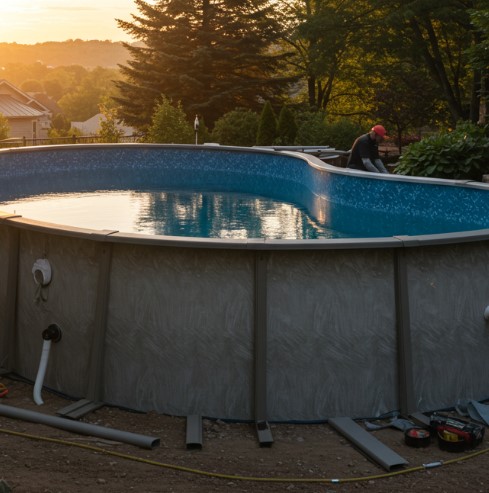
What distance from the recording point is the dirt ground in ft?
16.5

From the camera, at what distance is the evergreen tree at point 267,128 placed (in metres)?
30.3

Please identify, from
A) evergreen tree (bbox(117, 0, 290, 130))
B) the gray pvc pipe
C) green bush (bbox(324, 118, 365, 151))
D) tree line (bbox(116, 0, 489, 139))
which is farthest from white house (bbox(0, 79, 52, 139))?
the gray pvc pipe

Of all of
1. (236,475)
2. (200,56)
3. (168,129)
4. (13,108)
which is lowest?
(236,475)

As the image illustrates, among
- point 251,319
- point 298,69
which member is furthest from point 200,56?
point 251,319

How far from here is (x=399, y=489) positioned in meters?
5.12

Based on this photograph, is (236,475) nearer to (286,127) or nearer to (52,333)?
(52,333)

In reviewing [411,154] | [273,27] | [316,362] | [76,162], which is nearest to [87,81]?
[273,27]

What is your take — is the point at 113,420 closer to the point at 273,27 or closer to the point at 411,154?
the point at 411,154

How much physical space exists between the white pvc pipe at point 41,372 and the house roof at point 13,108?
75280 millimetres

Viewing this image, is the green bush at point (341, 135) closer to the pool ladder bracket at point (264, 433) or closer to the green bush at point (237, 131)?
the green bush at point (237, 131)

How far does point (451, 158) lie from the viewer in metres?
15.5

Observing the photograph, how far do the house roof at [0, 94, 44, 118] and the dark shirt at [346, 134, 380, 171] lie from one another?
67.6m

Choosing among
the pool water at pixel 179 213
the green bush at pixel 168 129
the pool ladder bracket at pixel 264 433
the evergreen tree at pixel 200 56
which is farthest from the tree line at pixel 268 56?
the pool ladder bracket at pixel 264 433

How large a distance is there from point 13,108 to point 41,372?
78.2 meters
